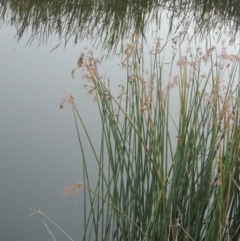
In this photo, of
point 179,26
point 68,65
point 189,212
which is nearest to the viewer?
point 189,212

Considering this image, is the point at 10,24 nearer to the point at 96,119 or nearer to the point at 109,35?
the point at 109,35

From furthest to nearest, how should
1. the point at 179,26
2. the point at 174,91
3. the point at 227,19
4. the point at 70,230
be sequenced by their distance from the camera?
the point at 227,19
the point at 179,26
the point at 174,91
the point at 70,230

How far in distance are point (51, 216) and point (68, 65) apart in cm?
148

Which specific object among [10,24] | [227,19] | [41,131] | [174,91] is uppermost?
[227,19]

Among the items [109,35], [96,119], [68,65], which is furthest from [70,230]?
[109,35]

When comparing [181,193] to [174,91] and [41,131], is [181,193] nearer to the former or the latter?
[41,131]

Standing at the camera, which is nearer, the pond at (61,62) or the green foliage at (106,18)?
the pond at (61,62)

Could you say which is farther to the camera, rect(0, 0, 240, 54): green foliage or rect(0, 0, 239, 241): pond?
rect(0, 0, 240, 54): green foliage

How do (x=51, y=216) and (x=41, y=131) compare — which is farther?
(x=41, y=131)

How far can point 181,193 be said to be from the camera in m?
1.48

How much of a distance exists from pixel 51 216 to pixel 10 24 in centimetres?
229

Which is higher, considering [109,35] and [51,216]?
[109,35]

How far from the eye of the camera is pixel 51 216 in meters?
2.07

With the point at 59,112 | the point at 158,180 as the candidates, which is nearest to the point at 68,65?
the point at 59,112
